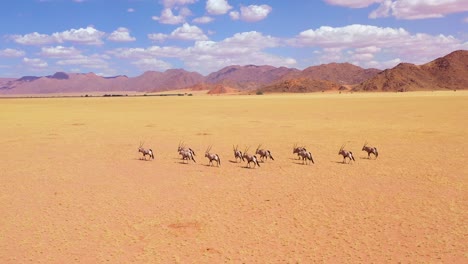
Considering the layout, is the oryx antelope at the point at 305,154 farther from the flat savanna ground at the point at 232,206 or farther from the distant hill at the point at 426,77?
the distant hill at the point at 426,77

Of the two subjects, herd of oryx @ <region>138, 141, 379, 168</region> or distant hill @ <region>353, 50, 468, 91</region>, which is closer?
herd of oryx @ <region>138, 141, 379, 168</region>

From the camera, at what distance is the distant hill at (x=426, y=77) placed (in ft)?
462

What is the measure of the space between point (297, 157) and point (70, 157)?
982 centimetres

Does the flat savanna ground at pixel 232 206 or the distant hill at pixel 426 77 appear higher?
the distant hill at pixel 426 77

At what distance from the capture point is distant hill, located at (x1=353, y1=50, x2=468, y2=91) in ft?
462

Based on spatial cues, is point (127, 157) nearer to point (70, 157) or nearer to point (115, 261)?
point (70, 157)

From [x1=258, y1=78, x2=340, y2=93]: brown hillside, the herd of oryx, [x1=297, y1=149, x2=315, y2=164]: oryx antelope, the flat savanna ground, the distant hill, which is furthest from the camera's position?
[x1=258, y1=78, x2=340, y2=93]: brown hillside

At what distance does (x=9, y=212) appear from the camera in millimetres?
11734

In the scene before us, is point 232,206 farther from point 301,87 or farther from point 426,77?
point 426,77

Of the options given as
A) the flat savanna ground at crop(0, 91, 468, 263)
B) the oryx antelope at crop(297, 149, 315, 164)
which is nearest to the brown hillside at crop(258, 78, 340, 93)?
the flat savanna ground at crop(0, 91, 468, 263)

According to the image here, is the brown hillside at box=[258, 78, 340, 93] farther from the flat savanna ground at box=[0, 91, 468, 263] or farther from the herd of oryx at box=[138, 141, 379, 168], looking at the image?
the herd of oryx at box=[138, 141, 379, 168]

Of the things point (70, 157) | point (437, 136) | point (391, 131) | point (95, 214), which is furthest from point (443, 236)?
point (391, 131)

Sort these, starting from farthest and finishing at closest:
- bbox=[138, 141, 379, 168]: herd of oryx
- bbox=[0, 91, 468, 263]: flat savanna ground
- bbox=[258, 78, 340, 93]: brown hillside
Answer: bbox=[258, 78, 340, 93]: brown hillside → bbox=[138, 141, 379, 168]: herd of oryx → bbox=[0, 91, 468, 263]: flat savanna ground

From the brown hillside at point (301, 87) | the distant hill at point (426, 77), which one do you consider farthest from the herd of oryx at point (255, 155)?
the brown hillside at point (301, 87)
